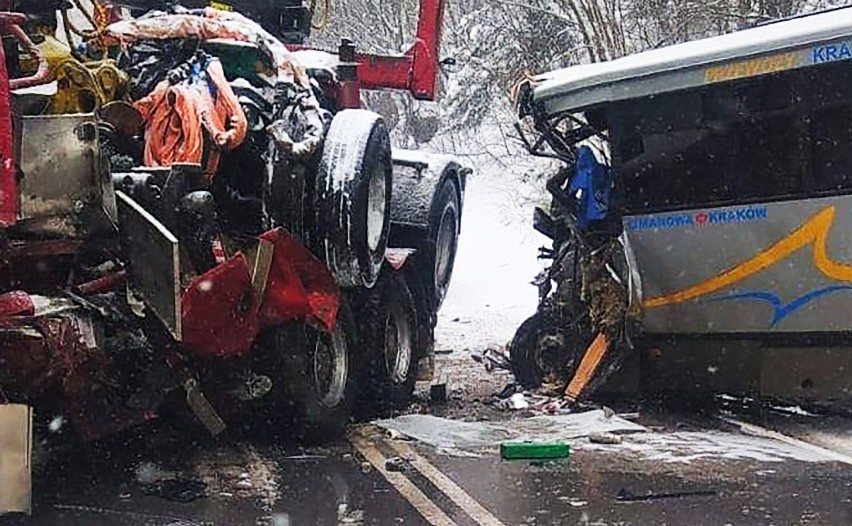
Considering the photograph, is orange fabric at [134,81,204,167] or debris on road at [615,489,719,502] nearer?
debris on road at [615,489,719,502]

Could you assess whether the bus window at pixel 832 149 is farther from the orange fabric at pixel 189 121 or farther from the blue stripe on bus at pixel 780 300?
the orange fabric at pixel 189 121

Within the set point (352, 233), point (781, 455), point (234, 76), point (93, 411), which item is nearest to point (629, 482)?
point (781, 455)

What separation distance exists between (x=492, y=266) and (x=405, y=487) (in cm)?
1771

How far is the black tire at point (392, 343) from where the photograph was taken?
29.2 feet

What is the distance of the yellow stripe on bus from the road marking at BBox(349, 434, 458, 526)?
Answer: 109 inches

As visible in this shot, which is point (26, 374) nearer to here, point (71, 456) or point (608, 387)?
point (71, 456)

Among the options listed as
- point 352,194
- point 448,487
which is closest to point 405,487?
point 448,487

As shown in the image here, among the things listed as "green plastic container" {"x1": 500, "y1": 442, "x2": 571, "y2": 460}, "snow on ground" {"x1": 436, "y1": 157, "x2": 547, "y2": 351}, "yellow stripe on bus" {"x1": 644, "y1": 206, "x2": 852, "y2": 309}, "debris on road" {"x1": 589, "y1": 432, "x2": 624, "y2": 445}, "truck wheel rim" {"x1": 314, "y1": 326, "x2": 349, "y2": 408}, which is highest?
"yellow stripe on bus" {"x1": 644, "y1": 206, "x2": 852, "y2": 309}

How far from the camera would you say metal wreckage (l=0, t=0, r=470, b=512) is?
5566mm

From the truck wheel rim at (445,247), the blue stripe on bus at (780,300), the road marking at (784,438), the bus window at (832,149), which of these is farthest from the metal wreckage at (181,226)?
the bus window at (832,149)

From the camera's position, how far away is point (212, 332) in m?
6.63

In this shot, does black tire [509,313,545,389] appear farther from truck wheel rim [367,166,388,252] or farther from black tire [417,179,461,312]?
truck wheel rim [367,166,388,252]

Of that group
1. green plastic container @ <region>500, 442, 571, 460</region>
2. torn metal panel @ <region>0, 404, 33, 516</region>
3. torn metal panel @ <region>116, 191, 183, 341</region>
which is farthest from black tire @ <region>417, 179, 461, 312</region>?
torn metal panel @ <region>0, 404, 33, 516</region>

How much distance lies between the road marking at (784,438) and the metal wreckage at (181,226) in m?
2.54
